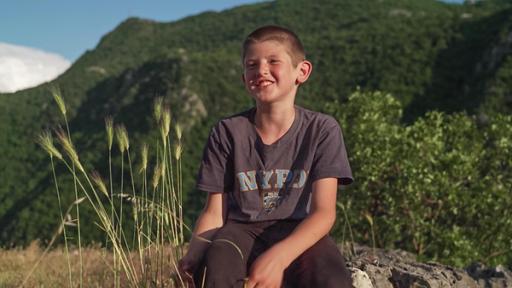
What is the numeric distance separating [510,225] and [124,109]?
58041 mm

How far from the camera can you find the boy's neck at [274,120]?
3.52 meters

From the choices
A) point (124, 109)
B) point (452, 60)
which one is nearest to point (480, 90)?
point (452, 60)

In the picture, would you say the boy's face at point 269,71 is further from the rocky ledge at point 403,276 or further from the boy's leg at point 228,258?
the rocky ledge at point 403,276

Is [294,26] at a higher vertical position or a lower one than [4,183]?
higher

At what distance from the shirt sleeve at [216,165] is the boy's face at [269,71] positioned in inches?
13.3

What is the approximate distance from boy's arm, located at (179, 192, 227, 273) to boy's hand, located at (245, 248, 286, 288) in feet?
1.46

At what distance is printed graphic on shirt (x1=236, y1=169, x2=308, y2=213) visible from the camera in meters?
3.39

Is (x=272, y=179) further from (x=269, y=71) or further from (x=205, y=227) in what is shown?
(x=269, y=71)

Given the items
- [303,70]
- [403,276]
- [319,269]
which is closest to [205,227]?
[319,269]

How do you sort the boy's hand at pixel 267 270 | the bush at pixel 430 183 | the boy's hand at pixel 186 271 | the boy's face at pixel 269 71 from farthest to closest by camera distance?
the bush at pixel 430 183 → the boy's face at pixel 269 71 → the boy's hand at pixel 186 271 → the boy's hand at pixel 267 270

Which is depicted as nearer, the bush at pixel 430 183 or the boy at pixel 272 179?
the boy at pixel 272 179

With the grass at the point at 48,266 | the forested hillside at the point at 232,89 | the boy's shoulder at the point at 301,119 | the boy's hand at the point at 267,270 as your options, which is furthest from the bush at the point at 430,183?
the forested hillside at the point at 232,89

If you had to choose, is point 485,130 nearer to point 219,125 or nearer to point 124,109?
point 219,125

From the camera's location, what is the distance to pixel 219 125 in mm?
3645
